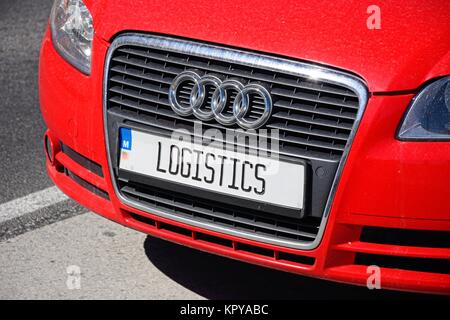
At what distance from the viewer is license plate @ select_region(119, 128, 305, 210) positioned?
3.37m

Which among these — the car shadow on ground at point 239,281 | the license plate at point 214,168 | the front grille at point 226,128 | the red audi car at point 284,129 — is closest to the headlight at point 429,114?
the red audi car at point 284,129

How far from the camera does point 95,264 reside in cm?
421

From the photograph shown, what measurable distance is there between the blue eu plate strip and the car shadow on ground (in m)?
0.69

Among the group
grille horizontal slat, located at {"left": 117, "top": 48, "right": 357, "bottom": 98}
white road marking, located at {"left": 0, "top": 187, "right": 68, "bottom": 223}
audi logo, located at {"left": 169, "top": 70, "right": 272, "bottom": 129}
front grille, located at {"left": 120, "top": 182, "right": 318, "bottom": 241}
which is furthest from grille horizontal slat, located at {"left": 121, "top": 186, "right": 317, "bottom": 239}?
white road marking, located at {"left": 0, "top": 187, "right": 68, "bottom": 223}

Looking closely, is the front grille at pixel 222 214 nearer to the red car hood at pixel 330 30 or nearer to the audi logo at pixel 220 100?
the audi logo at pixel 220 100

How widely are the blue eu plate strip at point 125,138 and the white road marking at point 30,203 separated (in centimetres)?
112

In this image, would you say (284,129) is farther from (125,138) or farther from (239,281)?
(239,281)

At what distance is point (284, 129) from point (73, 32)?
1.06m

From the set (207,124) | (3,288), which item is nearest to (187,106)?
(207,124)

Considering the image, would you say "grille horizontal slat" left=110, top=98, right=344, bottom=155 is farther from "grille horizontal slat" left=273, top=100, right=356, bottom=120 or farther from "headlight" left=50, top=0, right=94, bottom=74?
"headlight" left=50, top=0, right=94, bottom=74

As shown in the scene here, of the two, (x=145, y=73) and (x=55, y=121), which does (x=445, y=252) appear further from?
(x=55, y=121)

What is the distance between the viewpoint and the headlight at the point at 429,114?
324cm

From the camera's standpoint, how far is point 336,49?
3305 millimetres
